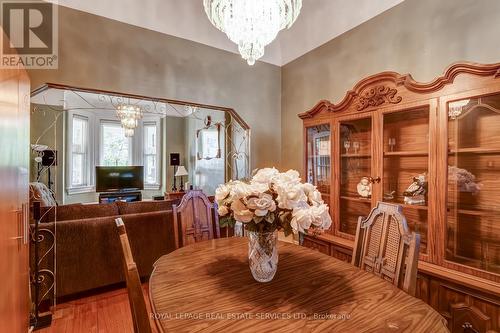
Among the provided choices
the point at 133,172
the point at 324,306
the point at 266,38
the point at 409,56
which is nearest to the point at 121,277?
the point at 133,172

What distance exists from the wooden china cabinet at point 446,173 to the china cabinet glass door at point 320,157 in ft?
1.22

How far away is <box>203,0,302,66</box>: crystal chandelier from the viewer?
1793 millimetres

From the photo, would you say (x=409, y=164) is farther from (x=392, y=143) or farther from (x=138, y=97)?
(x=138, y=97)

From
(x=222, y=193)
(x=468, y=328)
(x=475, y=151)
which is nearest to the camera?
(x=222, y=193)

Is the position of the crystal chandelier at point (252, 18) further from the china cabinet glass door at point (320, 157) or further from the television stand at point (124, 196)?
the television stand at point (124, 196)

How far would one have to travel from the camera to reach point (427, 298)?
1.75 metres

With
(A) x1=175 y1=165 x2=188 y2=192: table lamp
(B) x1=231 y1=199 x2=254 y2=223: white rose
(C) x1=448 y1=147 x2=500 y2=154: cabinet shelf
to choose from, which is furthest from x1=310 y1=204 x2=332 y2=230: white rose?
(A) x1=175 y1=165 x2=188 y2=192: table lamp

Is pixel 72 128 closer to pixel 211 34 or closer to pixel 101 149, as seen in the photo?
pixel 101 149

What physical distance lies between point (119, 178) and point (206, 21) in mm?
2706

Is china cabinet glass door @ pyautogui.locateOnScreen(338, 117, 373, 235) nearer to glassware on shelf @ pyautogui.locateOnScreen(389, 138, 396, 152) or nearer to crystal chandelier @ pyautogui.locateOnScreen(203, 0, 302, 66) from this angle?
glassware on shelf @ pyautogui.locateOnScreen(389, 138, 396, 152)

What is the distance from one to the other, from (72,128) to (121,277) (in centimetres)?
205

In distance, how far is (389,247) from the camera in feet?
4.64

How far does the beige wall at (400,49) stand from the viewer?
1.88m

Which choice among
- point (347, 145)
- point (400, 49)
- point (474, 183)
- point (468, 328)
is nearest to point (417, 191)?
point (474, 183)
